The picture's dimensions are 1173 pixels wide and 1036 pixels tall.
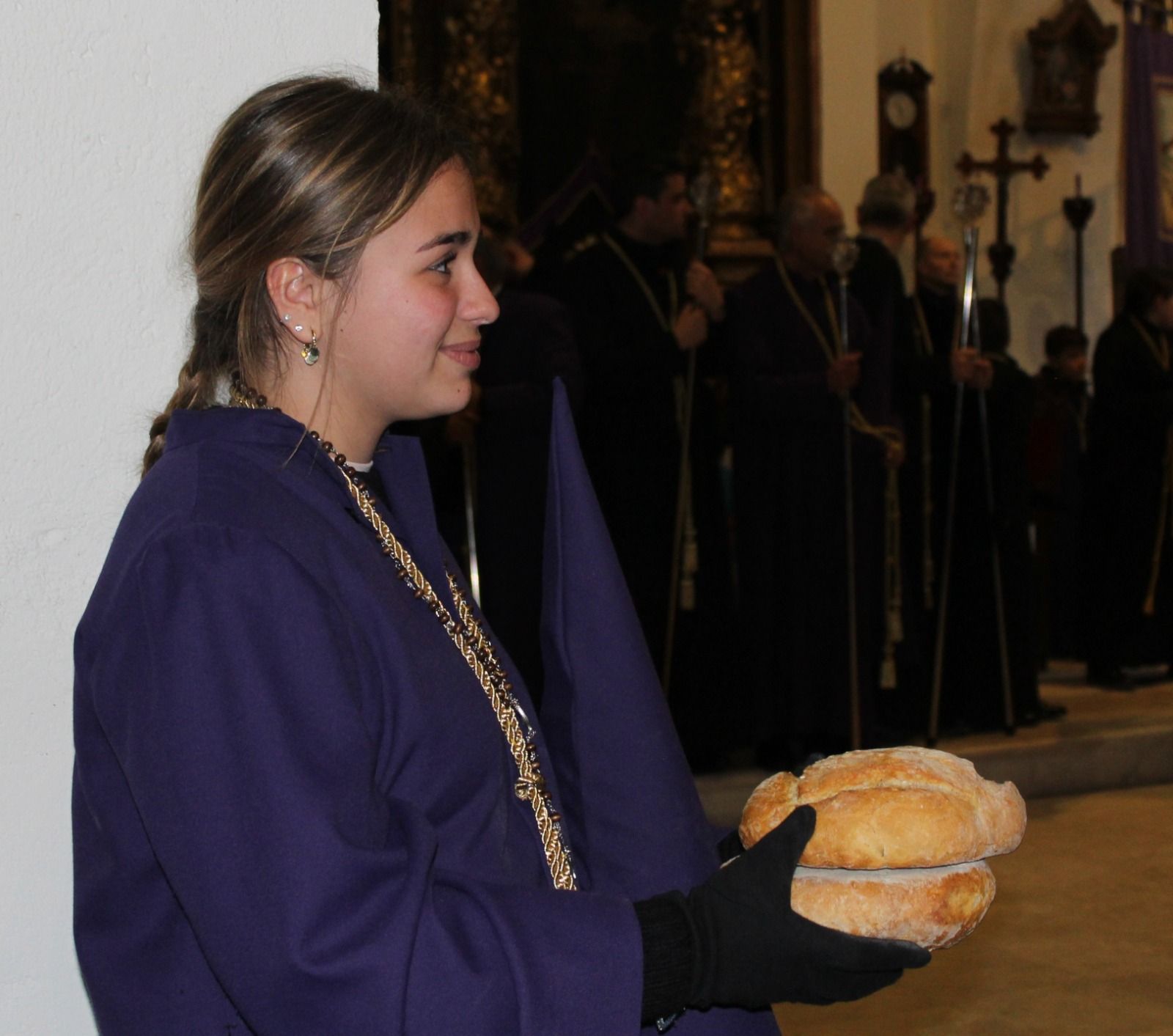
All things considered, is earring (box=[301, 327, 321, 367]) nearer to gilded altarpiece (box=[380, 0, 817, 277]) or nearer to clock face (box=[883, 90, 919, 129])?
gilded altarpiece (box=[380, 0, 817, 277])

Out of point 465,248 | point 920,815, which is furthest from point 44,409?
point 920,815

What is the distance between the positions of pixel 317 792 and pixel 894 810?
0.53 metres

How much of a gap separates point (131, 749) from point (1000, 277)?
8.90m

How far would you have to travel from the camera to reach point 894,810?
1356mm

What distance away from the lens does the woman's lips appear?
4.81ft

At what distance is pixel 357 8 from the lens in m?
1.71

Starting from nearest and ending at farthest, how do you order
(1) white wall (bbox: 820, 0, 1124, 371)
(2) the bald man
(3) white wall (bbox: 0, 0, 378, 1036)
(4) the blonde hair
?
(4) the blonde hair
(3) white wall (bbox: 0, 0, 378, 1036)
(2) the bald man
(1) white wall (bbox: 820, 0, 1124, 371)

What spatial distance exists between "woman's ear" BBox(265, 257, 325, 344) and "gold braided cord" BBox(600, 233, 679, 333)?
13.1 feet

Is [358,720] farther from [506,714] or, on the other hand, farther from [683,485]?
[683,485]

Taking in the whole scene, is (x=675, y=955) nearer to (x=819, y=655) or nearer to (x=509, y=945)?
(x=509, y=945)

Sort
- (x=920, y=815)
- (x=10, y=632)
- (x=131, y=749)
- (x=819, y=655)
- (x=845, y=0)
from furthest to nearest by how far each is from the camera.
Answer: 1. (x=845, y=0)
2. (x=819, y=655)
3. (x=10, y=632)
4. (x=920, y=815)
5. (x=131, y=749)

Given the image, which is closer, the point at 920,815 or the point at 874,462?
the point at 920,815

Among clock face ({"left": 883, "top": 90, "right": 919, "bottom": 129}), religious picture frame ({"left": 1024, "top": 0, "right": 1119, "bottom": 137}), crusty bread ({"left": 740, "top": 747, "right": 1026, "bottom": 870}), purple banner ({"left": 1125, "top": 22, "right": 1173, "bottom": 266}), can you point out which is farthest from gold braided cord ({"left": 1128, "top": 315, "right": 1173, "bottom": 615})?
crusty bread ({"left": 740, "top": 747, "right": 1026, "bottom": 870})

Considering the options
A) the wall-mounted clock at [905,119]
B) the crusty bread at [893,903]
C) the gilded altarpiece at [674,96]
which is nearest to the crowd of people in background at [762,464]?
the gilded altarpiece at [674,96]
